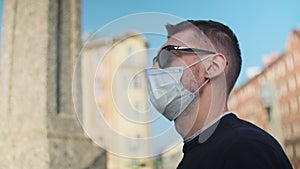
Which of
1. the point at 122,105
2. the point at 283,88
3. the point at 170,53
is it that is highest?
the point at 170,53

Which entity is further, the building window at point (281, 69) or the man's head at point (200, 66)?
the building window at point (281, 69)

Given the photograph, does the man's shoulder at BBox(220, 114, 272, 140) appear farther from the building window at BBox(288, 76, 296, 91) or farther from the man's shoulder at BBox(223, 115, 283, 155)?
the building window at BBox(288, 76, 296, 91)

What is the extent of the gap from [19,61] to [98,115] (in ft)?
34.3

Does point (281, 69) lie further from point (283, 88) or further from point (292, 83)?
point (292, 83)

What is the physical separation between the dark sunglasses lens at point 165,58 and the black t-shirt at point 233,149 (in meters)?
0.12

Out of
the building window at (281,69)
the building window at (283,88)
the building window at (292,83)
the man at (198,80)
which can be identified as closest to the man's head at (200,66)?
the man at (198,80)

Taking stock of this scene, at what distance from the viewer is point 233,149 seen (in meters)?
0.56

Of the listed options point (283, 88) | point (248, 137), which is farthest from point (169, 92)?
point (283, 88)

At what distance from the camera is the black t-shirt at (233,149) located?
0.54m

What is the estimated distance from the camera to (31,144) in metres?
10.1

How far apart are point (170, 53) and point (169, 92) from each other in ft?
0.21

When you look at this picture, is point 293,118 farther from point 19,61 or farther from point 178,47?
point 178,47

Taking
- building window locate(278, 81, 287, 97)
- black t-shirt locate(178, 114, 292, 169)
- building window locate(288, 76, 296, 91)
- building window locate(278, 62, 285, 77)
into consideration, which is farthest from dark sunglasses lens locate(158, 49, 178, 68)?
building window locate(278, 62, 285, 77)

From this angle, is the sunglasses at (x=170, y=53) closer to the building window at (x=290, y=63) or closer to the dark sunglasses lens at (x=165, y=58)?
the dark sunglasses lens at (x=165, y=58)
